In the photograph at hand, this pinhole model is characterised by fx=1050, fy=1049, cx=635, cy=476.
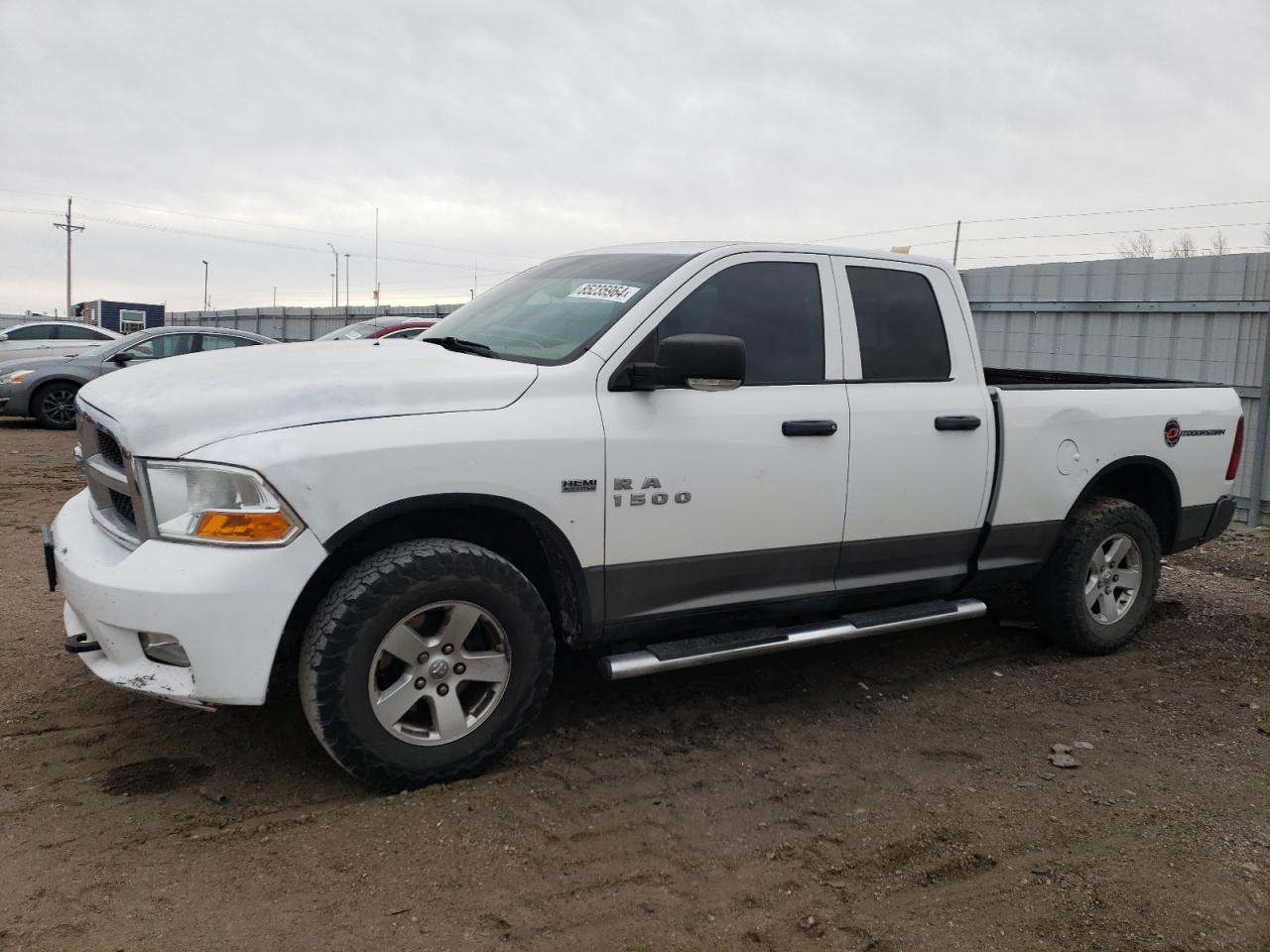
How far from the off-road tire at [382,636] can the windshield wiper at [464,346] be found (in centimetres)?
95

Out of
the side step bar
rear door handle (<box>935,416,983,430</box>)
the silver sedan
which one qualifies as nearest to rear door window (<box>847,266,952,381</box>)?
rear door handle (<box>935,416,983,430</box>)

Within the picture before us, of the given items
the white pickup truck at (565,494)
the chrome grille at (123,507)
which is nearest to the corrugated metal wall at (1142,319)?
the white pickup truck at (565,494)

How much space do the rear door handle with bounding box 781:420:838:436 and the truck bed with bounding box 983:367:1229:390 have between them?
3.99ft

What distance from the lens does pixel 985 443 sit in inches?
189

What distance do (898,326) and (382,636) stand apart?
267 centimetres

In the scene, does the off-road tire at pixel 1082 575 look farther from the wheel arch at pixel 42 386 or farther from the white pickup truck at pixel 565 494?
the wheel arch at pixel 42 386

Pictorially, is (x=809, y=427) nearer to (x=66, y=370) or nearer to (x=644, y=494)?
(x=644, y=494)

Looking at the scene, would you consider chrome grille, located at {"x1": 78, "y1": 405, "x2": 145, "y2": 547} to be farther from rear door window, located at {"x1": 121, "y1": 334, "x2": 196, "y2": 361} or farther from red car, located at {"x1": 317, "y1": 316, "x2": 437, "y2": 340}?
rear door window, located at {"x1": 121, "y1": 334, "x2": 196, "y2": 361}

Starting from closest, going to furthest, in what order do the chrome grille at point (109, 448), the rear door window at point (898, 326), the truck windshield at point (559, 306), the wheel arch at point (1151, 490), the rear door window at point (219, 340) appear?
the chrome grille at point (109, 448) → the truck windshield at point (559, 306) → the rear door window at point (898, 326) → the wheel arch at point (1151, 490) → the rear door window at point (219, 340)

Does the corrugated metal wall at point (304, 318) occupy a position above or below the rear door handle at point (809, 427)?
above

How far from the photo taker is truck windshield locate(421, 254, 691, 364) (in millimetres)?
4043

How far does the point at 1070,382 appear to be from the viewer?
245 inches

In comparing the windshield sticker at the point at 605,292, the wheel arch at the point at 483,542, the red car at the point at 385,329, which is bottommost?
the wheel arch at the point at 483,542

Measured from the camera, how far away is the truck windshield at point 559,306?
404cm
